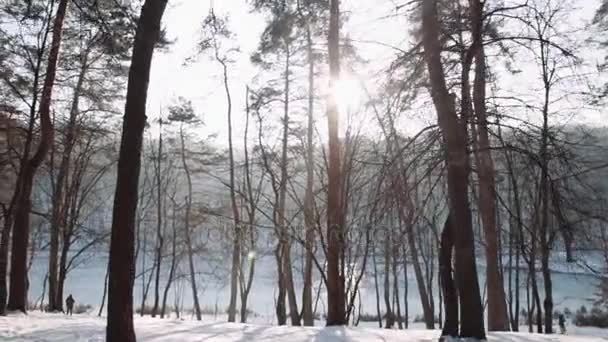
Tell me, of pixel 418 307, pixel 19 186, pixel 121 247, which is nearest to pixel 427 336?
pixel 121 247

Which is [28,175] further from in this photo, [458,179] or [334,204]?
[458,179]

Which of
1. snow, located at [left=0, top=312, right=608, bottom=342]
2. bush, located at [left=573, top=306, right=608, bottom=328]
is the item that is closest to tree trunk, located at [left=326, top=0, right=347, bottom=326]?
snow, located at [left=0, top=312, right=608, bottom=342]

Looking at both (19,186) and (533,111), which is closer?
(533,111)

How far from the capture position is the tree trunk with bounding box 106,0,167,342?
416 centimetres

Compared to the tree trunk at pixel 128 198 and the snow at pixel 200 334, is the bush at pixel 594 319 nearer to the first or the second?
the snow at pixel 200 334

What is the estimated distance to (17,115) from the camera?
9.44 metres

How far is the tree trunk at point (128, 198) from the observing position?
164 inches

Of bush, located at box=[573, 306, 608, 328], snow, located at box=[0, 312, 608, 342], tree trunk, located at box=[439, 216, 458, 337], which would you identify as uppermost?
tree trunk, located at box=[439, 216, 458, 337]

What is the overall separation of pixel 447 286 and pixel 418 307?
25567mm

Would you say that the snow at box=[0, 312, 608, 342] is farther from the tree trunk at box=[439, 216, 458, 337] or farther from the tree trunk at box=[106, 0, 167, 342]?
the tree trunk at box=[106, 0, 167, 342]

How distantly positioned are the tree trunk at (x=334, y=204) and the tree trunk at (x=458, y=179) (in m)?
2.30

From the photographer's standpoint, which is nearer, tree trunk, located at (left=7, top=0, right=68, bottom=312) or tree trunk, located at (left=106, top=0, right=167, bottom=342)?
tree trunk, located at (left=106, top=0, right=167, bottom=342)

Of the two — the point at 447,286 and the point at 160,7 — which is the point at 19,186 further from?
the point at 447,286

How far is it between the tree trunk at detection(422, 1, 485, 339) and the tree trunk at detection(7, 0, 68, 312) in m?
6.61
